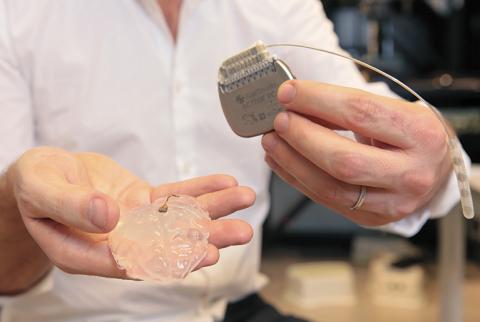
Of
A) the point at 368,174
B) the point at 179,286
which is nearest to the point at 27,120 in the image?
the point at 179,286

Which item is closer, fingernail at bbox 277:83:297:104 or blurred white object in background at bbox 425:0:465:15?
fingernail at bbox 277:83:297:104

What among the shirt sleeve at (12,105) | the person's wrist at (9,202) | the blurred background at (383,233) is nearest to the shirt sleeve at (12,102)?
the shirt sleeve at (12,105)

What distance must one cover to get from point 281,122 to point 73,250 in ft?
0.90

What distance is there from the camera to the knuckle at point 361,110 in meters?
0.79

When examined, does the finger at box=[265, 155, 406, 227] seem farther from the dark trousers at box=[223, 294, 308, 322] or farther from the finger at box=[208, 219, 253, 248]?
the dark trousers at box=[223, 294, 308, 322]

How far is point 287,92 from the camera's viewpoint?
0.80 metres

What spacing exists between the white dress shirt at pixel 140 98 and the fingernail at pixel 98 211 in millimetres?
473

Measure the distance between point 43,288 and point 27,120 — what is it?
27cm

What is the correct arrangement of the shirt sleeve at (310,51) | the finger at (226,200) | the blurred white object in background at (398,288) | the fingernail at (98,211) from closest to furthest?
the fingernail at (98,211) → the finger at (226,200) → the shirt sleeve at (310,51) → the blurred white object in background at (398,288)

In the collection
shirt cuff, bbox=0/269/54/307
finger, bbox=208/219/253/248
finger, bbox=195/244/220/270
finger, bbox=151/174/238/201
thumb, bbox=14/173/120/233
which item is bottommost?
shirt cuff, bbox=0/269/54/307

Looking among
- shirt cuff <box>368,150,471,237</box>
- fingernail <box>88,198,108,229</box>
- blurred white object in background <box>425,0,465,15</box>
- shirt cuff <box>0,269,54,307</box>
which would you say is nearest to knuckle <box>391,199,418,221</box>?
shirt cuff <box>368,150,471,237</box>

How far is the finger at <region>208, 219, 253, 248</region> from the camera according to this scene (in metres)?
0.74

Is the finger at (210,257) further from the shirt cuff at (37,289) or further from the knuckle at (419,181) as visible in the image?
the shirt cuff at (37,289)

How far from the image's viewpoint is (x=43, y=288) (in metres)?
1.08
